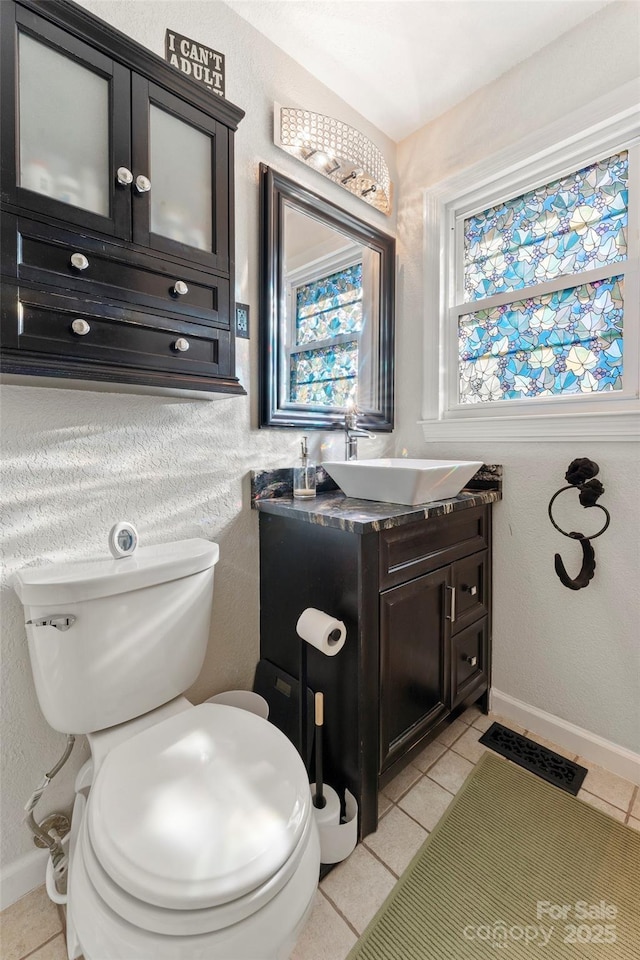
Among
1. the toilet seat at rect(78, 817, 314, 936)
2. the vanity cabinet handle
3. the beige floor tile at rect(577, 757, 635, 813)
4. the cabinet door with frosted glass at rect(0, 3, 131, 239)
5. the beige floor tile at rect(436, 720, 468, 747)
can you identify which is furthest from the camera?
the beige floor tile at rect(436, 720, 468, 747)

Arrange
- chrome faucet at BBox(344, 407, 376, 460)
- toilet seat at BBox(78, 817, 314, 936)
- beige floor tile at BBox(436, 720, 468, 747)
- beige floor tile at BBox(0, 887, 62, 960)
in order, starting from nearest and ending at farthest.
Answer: toilet seat at BBox(78, 817, 314, 936) < beige floor tile at BBox(0, 887, 62, 960) < beige floor tile at BBox(436, 720, 468, 747) < chrome faucet at BBox(344, 407, 376, 460)

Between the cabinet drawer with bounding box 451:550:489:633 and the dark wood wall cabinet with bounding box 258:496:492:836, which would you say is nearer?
the dark wood wall cabinet with bounding box 258:496:492:836

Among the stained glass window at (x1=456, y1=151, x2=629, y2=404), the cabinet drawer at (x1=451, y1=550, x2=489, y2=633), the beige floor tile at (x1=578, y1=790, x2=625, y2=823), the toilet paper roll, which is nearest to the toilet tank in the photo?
the toilet paper roll

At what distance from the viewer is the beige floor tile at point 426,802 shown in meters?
1.25

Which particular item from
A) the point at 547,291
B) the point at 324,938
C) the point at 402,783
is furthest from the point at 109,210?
the point at 402,783

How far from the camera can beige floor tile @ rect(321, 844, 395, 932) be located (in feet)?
3.28

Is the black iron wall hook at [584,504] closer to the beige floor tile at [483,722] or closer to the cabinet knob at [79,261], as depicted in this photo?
the beige floor tile at [483,722]

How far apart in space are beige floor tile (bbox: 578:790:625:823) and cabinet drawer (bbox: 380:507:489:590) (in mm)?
820

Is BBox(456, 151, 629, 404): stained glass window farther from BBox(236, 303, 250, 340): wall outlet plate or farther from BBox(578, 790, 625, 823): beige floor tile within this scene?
BBox(578, 790, 625, 823): beige floor tile

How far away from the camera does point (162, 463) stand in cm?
123

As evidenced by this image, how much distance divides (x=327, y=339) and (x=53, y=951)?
1.90 m

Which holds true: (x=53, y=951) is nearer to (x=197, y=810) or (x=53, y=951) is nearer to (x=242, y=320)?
(x=197, y=810)

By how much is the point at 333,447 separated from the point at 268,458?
0.35 m

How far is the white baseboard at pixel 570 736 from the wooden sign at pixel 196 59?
2.34 metres
